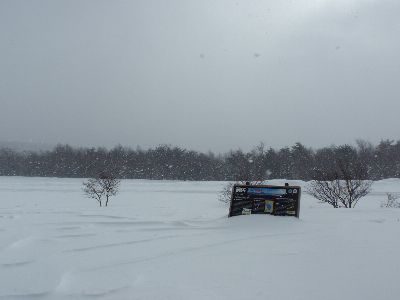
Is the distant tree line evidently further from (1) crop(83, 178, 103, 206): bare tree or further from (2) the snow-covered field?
(2) the snow-covered field

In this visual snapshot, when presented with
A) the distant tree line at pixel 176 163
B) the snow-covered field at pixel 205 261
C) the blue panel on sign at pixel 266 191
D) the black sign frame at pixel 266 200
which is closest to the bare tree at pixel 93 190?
the snow-covered field at pixel 205 261

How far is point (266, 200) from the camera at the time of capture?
28.4 ft

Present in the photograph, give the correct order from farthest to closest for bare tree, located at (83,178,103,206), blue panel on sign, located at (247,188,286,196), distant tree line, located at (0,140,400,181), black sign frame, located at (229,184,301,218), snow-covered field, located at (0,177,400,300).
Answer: distant tree line, located at (0,140,400,181)
bare tree, located at (83,178,103,206)
blue panel on sign, located at (247,188,286,196)
black sign frame, located at (229,184,301,218)
snow-covered field, located at (0,177,400,300)

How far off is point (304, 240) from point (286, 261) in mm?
1313

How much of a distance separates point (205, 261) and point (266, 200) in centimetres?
419

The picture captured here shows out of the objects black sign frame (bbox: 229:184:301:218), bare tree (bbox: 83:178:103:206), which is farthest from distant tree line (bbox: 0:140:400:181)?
black sign frame (bbox: 229:184:301:218)

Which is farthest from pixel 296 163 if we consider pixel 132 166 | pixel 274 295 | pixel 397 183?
pixel 274 295

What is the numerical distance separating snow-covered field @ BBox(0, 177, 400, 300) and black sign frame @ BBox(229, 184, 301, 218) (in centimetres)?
82

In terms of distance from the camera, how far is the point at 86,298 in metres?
3.57

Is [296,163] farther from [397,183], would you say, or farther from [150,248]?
[150,248]

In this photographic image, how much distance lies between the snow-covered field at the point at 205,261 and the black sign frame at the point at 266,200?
32.4 inches

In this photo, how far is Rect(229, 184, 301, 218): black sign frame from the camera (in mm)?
8469

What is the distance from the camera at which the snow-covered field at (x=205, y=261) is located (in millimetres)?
3705

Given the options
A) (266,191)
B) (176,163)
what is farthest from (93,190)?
(176,163)
